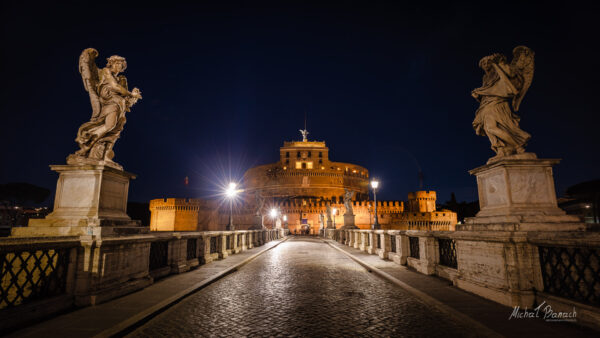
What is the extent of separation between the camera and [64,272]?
4.70m

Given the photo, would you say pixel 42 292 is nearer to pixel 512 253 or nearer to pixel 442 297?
pixel 442 297

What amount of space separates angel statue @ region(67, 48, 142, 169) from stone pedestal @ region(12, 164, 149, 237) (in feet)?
1.27

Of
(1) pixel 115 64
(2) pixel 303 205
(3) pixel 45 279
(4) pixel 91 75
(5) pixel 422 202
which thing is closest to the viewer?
(3) pixel 45 279

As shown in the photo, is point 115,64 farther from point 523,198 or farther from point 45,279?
point 523,198

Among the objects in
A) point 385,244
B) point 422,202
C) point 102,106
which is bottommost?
point 385,244

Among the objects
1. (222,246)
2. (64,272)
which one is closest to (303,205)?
(222,246)

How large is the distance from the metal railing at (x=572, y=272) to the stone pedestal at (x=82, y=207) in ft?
23.7

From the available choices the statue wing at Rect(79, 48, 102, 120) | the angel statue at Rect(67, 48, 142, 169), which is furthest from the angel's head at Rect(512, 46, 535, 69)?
the statue wing at Rect(79, 48, 102, 120)

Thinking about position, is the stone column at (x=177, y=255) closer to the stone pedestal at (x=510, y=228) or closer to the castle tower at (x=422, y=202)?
the stone pedestal at (x=510, y=228)

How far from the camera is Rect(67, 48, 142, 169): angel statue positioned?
5.84 meters

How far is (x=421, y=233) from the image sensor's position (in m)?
8.20

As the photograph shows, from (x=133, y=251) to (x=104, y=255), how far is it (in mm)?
825

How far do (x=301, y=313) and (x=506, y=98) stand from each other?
18.2ft

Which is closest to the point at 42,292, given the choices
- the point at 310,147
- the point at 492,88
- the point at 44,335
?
the point at 44,335
